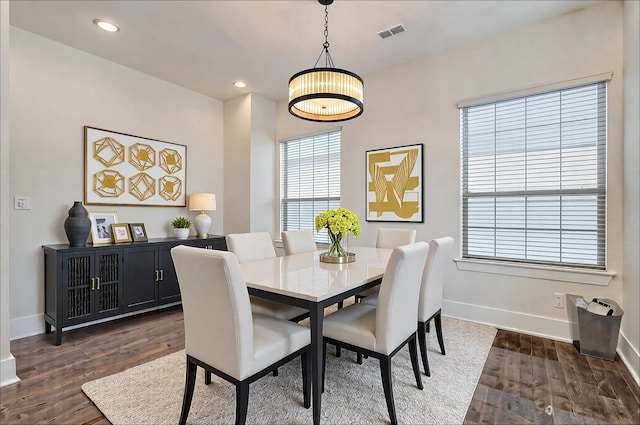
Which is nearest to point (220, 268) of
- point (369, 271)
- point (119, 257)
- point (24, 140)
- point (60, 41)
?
point (369, 271)

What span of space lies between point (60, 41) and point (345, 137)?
3.14 meters

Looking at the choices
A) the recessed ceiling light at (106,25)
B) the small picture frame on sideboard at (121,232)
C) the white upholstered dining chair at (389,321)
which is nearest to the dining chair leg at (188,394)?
the white upholstered dining chair at (389,321)

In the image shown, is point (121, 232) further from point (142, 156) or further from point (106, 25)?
point (106, 25)

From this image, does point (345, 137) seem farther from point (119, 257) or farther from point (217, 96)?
point (119, 257)

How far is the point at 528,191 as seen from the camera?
293 cm

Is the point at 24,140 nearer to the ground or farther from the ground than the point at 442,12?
nearer to the ground

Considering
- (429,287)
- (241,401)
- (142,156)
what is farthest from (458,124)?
(142,156)

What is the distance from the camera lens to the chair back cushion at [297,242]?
3.00 meters

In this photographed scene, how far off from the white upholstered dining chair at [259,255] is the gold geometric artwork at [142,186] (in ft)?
6.01

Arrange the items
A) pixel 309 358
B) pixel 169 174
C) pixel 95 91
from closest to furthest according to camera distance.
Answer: pixel 309 358 < pixel 95 91 < pixel 169 174

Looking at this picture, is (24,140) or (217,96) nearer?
(24,140)

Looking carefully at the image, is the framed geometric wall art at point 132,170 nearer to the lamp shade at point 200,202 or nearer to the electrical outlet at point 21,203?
the lamp shade at point 200,202

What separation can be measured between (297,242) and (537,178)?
2.29m

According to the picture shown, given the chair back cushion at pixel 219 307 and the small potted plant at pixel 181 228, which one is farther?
the small potted plant at pixel 181 228
